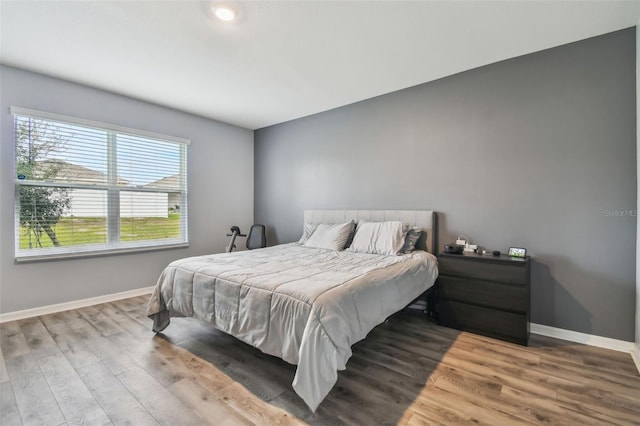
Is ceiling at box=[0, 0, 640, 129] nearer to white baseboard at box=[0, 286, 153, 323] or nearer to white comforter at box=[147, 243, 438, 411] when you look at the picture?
white comforter at box=[147, 243, 438, 411]

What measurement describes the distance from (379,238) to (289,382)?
1.81 m

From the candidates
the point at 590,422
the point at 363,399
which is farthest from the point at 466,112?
the point at 363,399

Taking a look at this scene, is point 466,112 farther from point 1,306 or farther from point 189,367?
point 1,306

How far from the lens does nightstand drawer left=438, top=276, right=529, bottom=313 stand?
243cm

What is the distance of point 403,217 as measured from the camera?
3465 millimetres

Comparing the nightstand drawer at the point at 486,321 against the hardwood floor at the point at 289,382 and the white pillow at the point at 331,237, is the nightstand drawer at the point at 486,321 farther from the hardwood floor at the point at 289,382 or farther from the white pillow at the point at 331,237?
the white pillow at the point at 331,237

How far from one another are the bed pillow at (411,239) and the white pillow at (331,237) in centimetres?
74

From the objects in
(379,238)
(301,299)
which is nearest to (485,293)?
(379,238)

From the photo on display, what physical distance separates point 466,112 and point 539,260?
5.56ft

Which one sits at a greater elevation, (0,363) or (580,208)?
(580,208)

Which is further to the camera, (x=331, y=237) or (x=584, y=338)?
(x=331, y=237)

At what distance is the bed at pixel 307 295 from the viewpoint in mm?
1561

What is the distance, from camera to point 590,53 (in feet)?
8.11

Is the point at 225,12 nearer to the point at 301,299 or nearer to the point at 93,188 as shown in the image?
the point at 301,299
